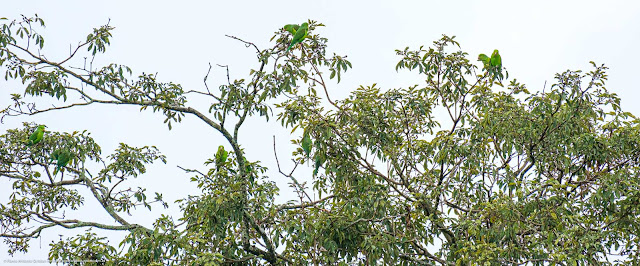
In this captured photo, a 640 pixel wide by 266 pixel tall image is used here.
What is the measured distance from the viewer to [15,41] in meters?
7.45

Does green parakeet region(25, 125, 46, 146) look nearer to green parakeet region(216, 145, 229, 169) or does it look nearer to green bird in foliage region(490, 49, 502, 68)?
green parakeet region(216, 145, 229, 169)

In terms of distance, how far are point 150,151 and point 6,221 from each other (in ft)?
5.89

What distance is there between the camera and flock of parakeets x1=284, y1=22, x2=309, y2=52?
6.50m

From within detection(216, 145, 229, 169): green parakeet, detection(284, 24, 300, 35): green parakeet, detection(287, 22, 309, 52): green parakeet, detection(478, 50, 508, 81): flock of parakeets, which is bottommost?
detection(216, 145, 229, 169): green parakeet

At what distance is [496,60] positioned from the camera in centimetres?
713

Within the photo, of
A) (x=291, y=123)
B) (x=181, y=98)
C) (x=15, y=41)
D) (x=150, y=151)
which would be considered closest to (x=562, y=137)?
(x=291, y=123)

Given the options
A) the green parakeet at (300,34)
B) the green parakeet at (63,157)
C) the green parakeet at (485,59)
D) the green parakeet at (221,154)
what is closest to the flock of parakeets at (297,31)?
the green parakeet at (300,34)

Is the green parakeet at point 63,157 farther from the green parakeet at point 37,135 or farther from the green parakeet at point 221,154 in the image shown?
the green parakeet at point 221,154

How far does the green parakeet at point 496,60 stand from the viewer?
278 inches

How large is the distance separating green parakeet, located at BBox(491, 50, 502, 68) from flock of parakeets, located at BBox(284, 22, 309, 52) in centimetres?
189

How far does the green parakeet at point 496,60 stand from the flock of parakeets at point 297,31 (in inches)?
74.3

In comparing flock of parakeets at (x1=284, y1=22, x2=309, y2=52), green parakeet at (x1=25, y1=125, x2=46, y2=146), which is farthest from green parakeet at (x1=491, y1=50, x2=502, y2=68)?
green parakeet at (x1=25, y1=125, x2=46, y2=146)

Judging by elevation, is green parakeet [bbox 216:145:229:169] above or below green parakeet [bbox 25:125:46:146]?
below

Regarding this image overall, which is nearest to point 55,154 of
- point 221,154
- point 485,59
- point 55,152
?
point 55,152
